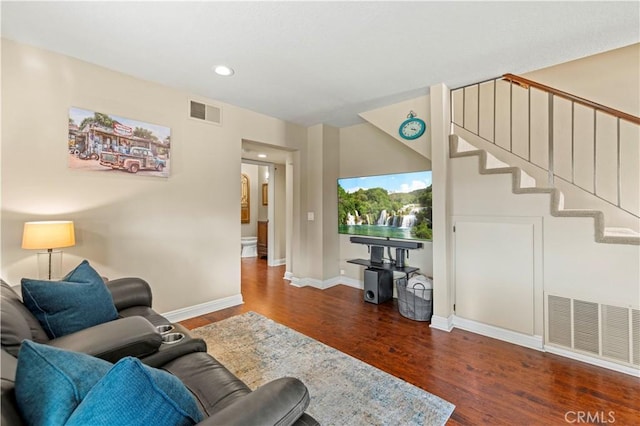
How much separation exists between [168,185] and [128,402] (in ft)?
9.27

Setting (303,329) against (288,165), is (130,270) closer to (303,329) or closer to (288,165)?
(303,329)

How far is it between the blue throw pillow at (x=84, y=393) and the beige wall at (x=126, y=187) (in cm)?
229

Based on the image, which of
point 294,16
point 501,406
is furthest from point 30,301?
point 501,406

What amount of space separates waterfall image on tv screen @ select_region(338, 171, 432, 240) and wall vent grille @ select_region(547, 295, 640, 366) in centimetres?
146

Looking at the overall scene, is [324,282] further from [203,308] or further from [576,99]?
[576,99]

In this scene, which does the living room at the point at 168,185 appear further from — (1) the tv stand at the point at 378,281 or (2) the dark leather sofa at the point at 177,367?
(2) the dark leather sofa at the point at 177,367

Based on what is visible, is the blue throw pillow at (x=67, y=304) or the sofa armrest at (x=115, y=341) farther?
the blue throw pillow at (x=67, y=304)

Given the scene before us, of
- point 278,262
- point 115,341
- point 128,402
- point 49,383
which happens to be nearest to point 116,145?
point 115,341

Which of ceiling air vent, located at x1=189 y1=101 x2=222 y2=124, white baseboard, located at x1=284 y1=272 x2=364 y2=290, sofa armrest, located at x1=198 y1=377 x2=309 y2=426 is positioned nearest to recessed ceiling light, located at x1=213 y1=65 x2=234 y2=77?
ceiling air vent, located at x1=189 y1=101 x2=222 y2=124

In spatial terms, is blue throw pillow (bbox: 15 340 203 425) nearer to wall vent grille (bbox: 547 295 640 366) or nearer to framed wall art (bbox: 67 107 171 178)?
framed wall art (bbox: 67 107 171 178)

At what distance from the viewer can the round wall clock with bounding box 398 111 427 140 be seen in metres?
3.28

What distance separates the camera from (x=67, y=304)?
1558 millimetres

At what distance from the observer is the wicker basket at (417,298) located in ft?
10.5

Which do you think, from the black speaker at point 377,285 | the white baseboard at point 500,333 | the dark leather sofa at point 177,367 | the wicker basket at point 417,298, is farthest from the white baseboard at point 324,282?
the dark leather sofa at point 177,367
